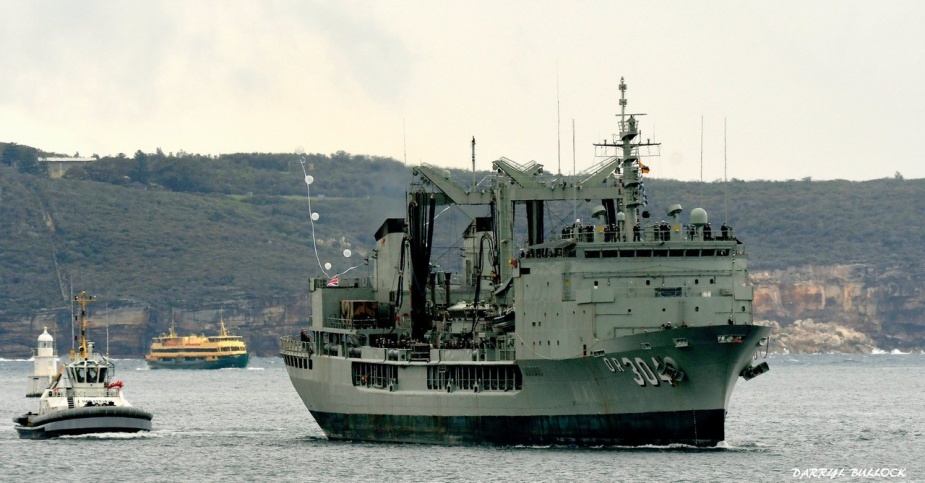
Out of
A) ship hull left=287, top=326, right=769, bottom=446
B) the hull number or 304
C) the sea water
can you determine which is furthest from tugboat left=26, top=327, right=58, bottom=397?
the hull number or 304

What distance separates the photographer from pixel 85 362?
80.4 meters

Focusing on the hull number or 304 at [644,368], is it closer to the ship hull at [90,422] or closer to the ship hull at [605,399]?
the ship hull at [605,399]

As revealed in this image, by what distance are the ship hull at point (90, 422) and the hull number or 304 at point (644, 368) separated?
24.1 metres

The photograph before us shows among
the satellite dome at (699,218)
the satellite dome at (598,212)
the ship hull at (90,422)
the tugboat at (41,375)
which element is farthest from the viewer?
the tugboat at (41,375)

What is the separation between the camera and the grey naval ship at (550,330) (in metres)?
65.9

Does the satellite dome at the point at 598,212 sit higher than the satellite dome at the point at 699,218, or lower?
higher

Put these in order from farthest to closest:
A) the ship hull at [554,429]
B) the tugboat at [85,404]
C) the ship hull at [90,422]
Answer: the tugboat at [85,404] < the ship hull at [90,422] < the ship hull at [554,429]

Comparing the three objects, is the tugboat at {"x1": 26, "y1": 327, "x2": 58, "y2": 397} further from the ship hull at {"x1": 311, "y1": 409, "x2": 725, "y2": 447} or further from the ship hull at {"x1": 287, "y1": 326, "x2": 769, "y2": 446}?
the ship hull at {"x1": 287, "y1": 326, "x2": 769, "y2": 446}

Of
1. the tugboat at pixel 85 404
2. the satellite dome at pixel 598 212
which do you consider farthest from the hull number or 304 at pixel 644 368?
the tugboat at pixel 85 404

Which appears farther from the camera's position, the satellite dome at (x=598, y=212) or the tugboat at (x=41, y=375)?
the tugboat at (x=41, y=375)

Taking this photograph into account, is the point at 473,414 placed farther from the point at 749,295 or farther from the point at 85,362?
the point at 85,362

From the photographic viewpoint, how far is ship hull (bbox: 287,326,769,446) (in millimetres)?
65000

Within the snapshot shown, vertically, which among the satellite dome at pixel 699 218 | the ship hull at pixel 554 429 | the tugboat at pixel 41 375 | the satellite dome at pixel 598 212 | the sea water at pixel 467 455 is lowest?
the sea water at pixel 467 455

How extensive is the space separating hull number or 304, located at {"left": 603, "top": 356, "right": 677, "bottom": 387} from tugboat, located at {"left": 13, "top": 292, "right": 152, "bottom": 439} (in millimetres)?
23630
